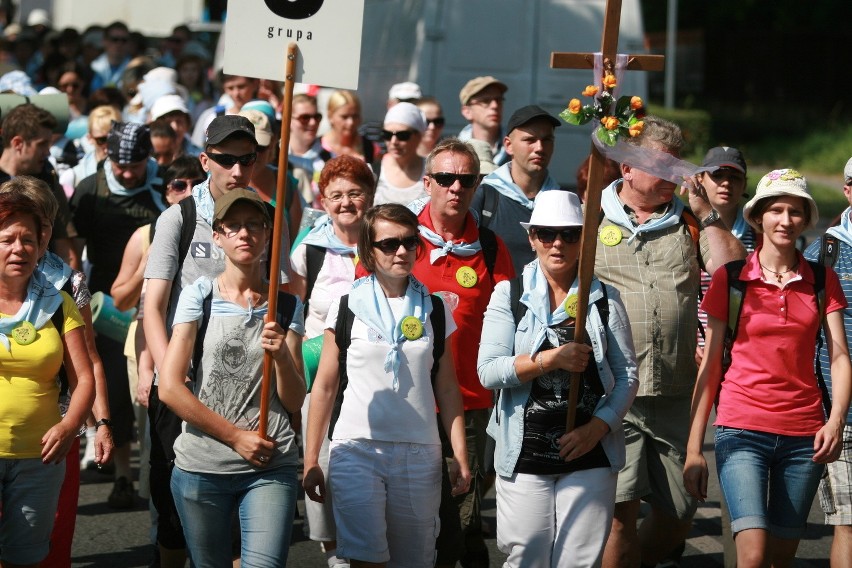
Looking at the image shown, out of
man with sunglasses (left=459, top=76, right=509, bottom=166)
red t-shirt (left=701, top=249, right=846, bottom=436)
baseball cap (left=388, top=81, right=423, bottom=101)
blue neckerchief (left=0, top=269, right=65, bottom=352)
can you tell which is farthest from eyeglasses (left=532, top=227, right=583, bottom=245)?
baseball cap (left=388, top=81, right=423, bottom=101)

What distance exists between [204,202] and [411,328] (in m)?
1.15

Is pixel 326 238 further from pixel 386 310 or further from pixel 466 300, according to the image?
pixel 386 310

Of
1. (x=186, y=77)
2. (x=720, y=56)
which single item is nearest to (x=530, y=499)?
(x=186, y=77)

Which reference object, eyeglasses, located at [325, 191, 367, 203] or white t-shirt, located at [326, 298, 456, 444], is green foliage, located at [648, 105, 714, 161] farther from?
white t-shirt, located at [326, 298, 456, 444]

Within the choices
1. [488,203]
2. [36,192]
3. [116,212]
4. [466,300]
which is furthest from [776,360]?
[116,212]

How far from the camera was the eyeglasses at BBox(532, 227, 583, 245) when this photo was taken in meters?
5.62

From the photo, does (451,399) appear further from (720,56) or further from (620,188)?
(720,56)

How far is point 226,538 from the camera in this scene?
5488 millimetres

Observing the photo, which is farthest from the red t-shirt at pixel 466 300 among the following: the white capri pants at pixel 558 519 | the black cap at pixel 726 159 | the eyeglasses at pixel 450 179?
the black cap at pixel 726 159

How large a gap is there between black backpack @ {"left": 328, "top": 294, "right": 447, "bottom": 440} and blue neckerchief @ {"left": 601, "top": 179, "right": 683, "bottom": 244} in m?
1.12

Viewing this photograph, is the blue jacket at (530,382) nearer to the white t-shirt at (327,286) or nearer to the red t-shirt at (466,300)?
the red t-shirt at (466,300)

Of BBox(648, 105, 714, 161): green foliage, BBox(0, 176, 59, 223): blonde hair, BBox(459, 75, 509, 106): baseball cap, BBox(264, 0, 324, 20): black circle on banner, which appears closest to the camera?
BBox(264, 0, 324, 20): black circle on banner

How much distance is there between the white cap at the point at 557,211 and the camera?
220 inches

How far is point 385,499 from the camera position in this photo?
5.61 metres
